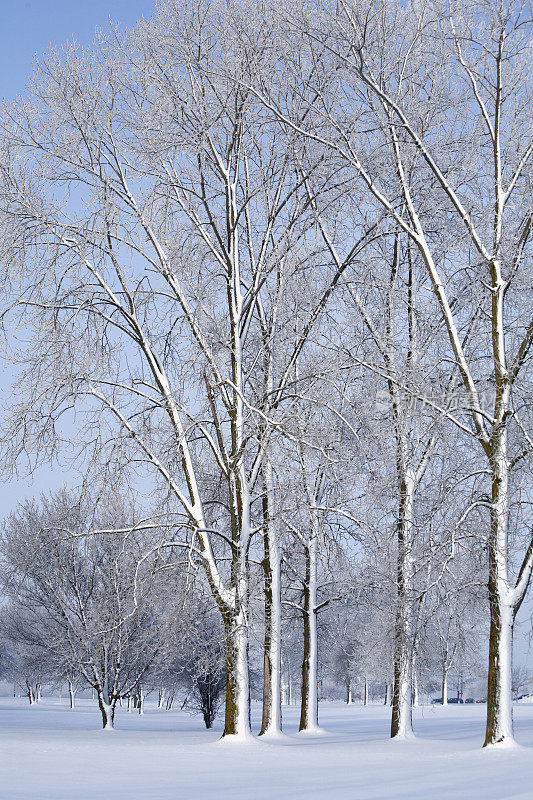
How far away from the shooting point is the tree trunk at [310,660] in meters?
18.5

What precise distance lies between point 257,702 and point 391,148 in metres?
65.3

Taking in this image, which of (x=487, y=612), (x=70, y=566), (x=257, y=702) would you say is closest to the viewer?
(x=487, y=612)

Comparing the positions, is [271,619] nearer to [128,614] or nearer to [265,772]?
[128,614]

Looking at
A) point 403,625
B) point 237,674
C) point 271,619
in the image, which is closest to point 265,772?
point 403,625

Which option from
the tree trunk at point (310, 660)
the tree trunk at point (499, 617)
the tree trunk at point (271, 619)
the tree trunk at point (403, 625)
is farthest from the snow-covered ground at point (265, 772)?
the tree trunk at point (310, 660)

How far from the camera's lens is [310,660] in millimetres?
18562

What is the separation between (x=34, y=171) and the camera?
14.1 m

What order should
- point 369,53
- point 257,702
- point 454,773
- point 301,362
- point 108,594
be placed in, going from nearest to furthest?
point 454,773 → point 369,53 → point 108,594 → point 301,362 → point 257,702

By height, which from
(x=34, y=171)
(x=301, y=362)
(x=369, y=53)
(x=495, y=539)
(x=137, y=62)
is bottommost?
(x=495, y=539)

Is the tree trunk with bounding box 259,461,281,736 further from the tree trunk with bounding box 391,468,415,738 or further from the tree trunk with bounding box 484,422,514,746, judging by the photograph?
the tree trunk with bounding box 484,422,514,746

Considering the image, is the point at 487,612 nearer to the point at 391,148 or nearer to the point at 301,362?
the point at 301,362

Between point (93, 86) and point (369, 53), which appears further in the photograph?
point (93, 86)

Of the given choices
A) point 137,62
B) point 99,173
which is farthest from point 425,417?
point 137,62

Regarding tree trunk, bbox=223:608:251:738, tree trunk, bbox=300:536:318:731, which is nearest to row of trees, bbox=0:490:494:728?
tree trunk, bbox=300:536:318:731
